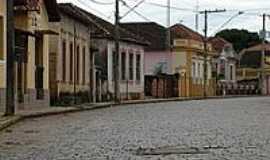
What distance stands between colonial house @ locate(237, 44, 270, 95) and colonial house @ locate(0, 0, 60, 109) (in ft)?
209

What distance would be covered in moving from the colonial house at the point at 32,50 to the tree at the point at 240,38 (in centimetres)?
10248

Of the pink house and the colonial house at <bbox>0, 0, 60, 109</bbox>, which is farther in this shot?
the pink house

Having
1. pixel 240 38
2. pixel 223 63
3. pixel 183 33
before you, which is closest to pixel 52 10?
pixel 183 33

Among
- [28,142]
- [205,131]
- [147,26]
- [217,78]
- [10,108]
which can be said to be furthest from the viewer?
[217,78]

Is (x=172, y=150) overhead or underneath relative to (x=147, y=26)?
underneath

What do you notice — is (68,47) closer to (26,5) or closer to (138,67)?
(26,5)

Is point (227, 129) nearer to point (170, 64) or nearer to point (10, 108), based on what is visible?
point (10, 108)

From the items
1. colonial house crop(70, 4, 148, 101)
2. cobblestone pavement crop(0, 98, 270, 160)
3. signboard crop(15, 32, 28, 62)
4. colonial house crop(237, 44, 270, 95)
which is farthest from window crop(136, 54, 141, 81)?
cobblestone pavement crop(0, 98, 270, 160)

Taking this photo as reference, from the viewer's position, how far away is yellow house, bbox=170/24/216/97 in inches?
3031

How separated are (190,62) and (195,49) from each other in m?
1.74

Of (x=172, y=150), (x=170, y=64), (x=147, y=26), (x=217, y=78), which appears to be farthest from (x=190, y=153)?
(x=217, y=78)

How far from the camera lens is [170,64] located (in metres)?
77.0

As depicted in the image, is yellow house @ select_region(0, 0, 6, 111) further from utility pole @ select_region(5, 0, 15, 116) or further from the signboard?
utility pole @ select_region(5, 0, 15, 116)

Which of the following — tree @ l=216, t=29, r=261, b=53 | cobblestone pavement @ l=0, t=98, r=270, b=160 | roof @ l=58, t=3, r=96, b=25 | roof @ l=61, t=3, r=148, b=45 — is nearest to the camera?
cobblestone pavement @ l=0, t=98, r=270, b=160
